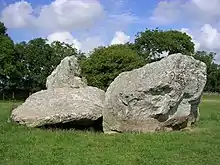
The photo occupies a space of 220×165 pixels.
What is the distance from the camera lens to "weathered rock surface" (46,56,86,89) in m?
24.5

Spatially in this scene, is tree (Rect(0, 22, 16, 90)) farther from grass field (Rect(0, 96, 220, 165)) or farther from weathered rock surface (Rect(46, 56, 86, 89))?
grass field (Rect(0, 96, 220, 165))

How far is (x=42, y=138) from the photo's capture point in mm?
16828

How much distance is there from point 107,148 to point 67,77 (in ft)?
33.4

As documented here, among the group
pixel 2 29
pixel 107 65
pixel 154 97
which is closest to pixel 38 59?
pixel 2 29

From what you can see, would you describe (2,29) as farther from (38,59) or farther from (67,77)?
(67,77)

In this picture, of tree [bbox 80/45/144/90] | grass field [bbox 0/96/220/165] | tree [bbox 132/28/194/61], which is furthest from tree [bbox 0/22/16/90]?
grass field [bbox 0/96/220/165]

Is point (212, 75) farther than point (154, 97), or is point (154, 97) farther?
point (212, 75)

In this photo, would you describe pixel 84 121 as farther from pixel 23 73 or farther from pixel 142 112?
pixel 23 73

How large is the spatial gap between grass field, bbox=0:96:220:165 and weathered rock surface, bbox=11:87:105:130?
1.13 metres

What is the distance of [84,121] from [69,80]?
4442 millimetres

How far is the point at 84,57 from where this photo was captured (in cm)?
8119

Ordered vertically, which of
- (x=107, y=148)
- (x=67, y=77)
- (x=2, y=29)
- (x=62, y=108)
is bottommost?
(x=107, y=148)

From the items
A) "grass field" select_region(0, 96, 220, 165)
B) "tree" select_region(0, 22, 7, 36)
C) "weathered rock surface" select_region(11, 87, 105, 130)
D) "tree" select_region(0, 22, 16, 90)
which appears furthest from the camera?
"tree" select_region(0, 22, 7, 36)

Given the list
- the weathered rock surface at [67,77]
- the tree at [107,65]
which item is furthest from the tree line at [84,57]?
the weathered rock surface at [67,77]
